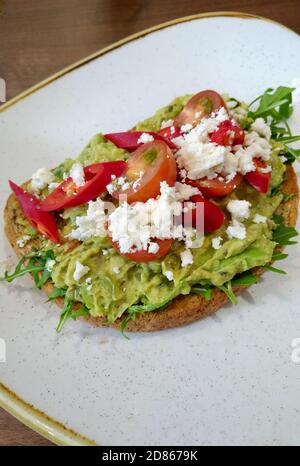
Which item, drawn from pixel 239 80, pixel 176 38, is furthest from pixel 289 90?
pixel 176 38

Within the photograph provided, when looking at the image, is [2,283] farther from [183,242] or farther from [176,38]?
[176,38]

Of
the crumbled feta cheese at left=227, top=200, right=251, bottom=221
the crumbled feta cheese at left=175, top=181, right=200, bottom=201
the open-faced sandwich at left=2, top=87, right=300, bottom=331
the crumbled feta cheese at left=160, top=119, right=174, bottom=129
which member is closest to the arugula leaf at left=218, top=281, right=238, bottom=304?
the open-faced sandwich at left=2, top=87, right=300, bottom=331

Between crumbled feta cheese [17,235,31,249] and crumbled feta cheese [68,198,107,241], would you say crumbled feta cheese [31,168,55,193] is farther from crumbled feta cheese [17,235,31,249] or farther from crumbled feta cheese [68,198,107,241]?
crumbled feta cheese [68,198,107,241]

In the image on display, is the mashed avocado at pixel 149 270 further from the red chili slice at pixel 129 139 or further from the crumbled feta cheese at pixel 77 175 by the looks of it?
the red chili slice at pixel 129 139

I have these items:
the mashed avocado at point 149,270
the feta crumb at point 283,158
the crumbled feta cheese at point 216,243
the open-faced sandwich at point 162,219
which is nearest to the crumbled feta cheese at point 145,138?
the open-faced sandwich at point 162,219

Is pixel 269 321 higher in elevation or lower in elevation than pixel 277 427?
higher

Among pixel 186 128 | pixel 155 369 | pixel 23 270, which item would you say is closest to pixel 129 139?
pixel 186 128
